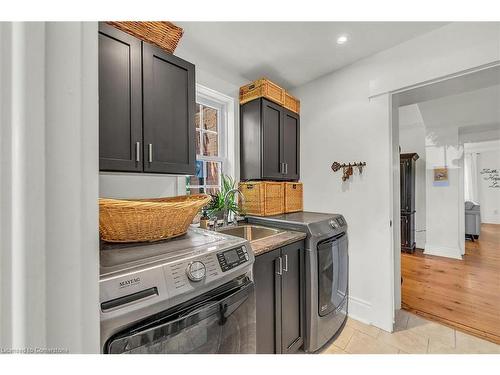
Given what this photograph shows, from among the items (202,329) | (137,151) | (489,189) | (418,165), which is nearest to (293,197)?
(137,151)

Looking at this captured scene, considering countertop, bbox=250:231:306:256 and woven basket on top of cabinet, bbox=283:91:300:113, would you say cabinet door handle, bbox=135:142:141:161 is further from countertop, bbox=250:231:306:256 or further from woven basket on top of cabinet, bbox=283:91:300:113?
woven basket on top of cabinet, bbox=283:91:300:113

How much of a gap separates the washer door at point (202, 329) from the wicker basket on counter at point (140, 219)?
0.42 meters

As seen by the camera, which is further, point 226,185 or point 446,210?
point 446,210

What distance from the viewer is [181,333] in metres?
0.76

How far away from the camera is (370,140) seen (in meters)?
2.05

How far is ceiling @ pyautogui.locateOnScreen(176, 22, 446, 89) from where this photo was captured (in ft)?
5.39

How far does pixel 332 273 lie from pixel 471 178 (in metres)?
8.18

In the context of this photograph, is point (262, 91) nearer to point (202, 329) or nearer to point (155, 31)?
point (155, 31)

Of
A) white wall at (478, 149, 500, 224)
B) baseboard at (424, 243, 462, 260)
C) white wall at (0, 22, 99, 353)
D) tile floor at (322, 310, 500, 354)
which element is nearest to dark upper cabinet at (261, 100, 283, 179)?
tile floor at (322, 310, 500, 354)

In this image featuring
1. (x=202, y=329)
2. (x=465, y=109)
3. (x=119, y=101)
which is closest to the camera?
(x=202, y=329)

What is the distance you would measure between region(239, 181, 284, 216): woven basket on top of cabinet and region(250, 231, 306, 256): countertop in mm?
461

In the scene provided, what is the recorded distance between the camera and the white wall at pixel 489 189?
6.59 meters
